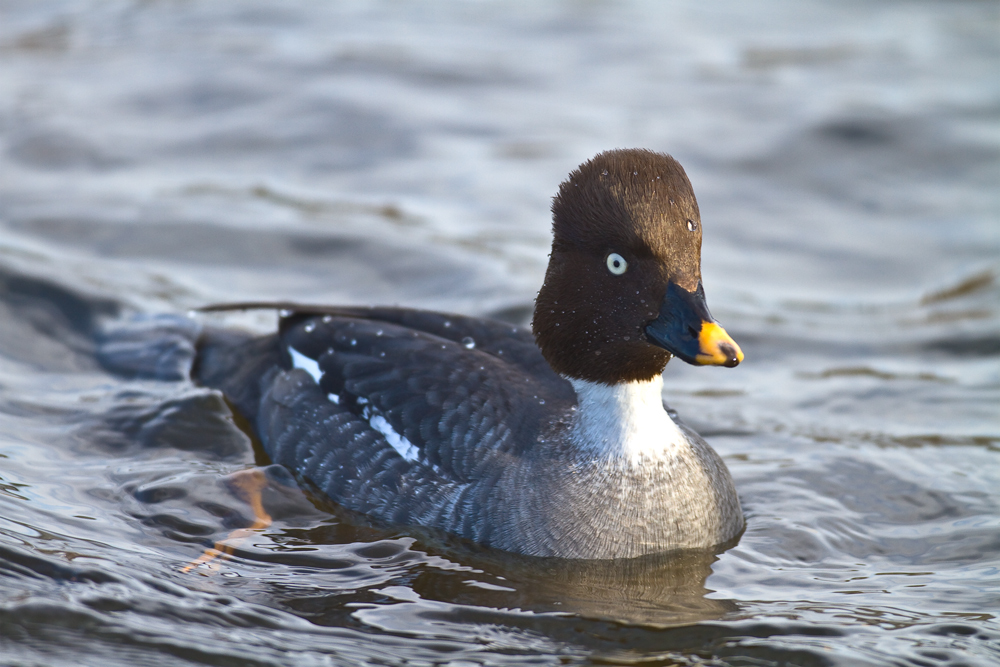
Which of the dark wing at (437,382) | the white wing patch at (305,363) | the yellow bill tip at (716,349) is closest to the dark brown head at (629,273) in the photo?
the yellow bill tip at (716,349)

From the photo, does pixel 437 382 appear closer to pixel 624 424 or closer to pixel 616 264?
pixel 624 424

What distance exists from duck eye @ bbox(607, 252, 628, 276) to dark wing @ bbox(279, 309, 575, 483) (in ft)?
2.91

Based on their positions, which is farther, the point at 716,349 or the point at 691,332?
the point at 691,332

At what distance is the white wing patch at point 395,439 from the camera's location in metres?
5.73

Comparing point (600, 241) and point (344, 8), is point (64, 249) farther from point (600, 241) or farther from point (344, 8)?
point (344, 8)

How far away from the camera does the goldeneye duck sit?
5031mm

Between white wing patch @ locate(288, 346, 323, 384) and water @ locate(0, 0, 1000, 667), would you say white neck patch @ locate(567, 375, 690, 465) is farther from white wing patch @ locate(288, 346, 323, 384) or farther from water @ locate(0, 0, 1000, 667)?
white wing patch @ locate(288, 346, 323, 384)

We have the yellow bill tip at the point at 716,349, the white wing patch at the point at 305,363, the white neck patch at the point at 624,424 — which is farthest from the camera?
the white wing patch at the point at 305,363

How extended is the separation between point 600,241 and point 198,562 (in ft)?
7.92

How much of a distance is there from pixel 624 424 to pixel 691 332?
29.9 inches

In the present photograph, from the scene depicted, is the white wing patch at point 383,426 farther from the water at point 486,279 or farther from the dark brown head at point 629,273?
the dark brown head at point 629,273

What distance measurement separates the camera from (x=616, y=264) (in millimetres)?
5117

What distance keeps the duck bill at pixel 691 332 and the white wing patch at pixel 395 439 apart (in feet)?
4.70

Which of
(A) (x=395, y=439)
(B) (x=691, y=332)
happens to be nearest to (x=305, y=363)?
(A) (x=395, y=439)
